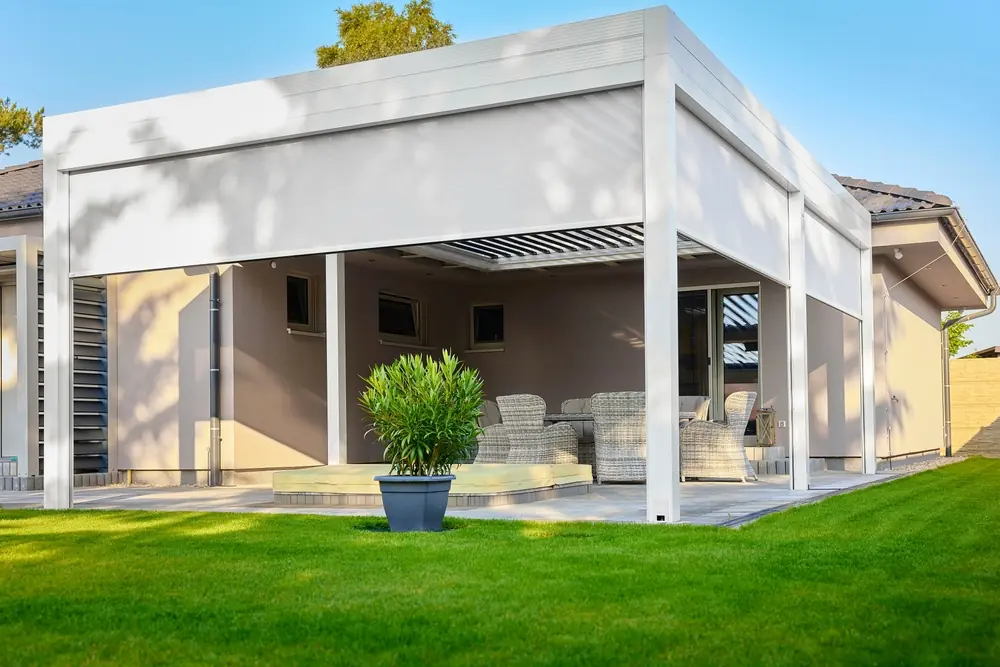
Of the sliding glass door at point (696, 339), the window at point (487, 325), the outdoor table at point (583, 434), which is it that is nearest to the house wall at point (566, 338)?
the window at point (487, 325)

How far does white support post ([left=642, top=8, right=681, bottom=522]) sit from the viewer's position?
756 centimetres

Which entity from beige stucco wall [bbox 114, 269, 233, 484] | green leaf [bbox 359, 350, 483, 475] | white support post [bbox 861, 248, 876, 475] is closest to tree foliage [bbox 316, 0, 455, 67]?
beige stucco wall [bbox 114, 269, 233, 484]

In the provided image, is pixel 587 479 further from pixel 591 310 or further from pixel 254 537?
pixel 591 310

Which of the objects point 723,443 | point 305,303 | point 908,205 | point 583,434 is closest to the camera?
point 723,443

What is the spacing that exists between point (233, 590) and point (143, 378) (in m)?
9.11

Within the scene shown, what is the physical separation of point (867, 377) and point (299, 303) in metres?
7.22

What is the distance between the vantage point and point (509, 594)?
15.6 ft

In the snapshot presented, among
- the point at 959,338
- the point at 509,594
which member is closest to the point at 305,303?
the point at 509,594

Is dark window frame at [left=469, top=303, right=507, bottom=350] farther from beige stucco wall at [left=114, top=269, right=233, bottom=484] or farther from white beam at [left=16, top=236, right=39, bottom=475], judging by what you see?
white beam at [left=16, top=236, right=39, bottom=475]

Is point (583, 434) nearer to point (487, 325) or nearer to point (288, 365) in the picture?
point (288, 365)

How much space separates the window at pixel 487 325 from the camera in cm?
1745

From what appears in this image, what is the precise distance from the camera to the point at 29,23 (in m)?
29.9

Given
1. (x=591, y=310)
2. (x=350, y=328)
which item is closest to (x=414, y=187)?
(x=350, y=328)

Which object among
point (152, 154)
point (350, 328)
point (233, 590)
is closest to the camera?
point (233, 590)
